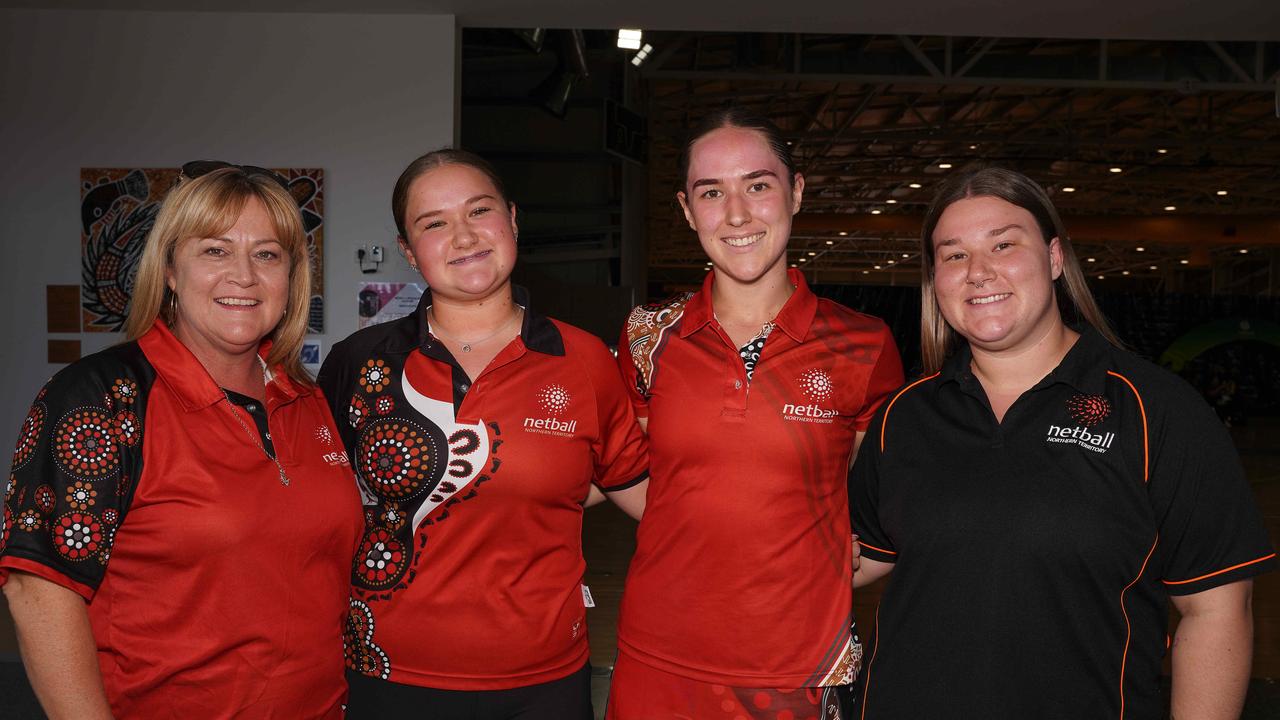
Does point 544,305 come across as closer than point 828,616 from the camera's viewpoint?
No

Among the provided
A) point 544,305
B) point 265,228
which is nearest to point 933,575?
point 265,228

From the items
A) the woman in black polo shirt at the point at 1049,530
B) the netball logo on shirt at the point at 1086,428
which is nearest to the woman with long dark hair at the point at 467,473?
the woman in black polo shirt at the point at 1049,530

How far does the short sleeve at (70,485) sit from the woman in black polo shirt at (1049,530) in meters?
1.35

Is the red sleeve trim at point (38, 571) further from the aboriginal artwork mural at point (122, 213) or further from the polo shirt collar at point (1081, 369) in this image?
the aboriginal artwork mural at point (122, 213)

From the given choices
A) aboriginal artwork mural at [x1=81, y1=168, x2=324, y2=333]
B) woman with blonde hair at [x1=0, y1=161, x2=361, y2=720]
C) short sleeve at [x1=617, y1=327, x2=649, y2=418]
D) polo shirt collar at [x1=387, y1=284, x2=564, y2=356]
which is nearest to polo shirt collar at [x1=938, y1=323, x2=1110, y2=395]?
short sleeve at [x1=617, y1=327, x2=649, y2=418]

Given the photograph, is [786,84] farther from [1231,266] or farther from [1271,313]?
[1231,266]

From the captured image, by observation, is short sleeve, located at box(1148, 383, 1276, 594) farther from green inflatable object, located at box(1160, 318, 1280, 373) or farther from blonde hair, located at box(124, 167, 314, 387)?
green inflatable object, located at box(1160, 318, 1280, 373)

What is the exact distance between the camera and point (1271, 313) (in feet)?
47.7

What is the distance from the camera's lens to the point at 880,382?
206 cm

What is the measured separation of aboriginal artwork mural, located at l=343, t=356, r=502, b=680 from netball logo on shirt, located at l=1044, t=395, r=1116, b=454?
3.46 ft

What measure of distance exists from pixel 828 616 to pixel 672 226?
21.6 m

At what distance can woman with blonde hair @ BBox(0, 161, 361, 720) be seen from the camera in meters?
1.51

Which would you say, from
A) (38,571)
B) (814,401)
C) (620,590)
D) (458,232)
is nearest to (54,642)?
(38,571)

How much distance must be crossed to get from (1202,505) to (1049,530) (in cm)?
25
